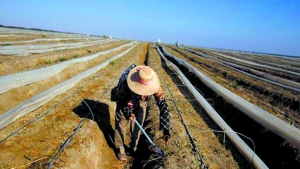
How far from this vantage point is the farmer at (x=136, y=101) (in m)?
3.38

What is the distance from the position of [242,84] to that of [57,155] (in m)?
8.83

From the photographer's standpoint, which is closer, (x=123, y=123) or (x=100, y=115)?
(x=123, y=123)

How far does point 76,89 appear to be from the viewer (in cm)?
730

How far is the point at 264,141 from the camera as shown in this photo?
17.3ft

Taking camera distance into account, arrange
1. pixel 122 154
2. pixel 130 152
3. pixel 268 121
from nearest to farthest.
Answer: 1. pixel 122 154
2. pixel 130 152
3. pixel 268 121

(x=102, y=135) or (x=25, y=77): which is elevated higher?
(x=25, y=77)

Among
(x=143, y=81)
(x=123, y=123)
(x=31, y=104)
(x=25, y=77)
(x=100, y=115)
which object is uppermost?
(x=143, y=81)

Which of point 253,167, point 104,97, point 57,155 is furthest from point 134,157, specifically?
point 104,97

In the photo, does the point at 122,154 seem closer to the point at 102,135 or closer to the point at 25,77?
the point at 102,135

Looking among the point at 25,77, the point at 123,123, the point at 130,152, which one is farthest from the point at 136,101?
the point at 25,77

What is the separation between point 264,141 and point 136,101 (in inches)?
121

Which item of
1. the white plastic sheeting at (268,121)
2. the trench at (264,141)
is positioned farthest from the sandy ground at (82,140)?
the white plastic sheeting at (268,121)

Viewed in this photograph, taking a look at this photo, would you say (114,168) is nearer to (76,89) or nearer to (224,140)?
(224,140)

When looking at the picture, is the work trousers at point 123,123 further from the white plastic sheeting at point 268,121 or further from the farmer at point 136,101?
the white plastic sheeting at point 268,121
